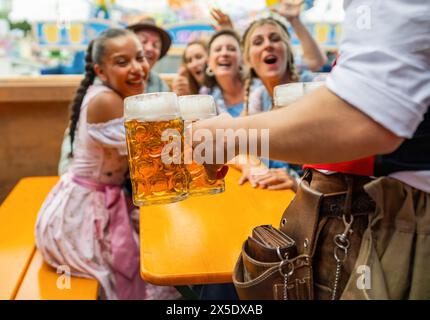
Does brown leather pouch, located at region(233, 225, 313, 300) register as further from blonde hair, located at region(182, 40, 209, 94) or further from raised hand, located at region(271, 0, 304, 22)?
blonde hair, located at region(182, 40, 209, 94)

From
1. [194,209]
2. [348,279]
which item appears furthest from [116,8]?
[348,279]

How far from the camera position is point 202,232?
1.34m

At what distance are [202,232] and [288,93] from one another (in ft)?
1.71

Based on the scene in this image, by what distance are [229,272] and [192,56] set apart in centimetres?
261

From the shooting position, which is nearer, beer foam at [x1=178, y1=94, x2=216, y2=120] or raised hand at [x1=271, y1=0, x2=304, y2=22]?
beer foam at [x1=178, y1=94, x2=216, y2=120]

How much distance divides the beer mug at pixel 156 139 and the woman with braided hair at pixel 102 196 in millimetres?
1046

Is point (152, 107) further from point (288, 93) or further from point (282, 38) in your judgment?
point (282, 38)

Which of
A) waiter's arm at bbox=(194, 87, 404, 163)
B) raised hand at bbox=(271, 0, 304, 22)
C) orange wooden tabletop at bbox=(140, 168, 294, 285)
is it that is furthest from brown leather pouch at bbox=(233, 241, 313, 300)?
raised hand at bbox=(271, 0, 304, 22)

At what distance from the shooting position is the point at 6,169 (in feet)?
11.9

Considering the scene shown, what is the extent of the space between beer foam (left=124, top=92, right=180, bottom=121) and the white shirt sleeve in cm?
40

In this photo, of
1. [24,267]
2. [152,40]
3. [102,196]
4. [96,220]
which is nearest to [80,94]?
[102,196]

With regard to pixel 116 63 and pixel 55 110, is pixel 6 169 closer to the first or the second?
pixel 55 110

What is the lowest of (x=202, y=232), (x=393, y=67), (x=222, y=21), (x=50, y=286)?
(x=50, y=286)

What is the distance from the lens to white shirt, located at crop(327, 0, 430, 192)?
576 mm
